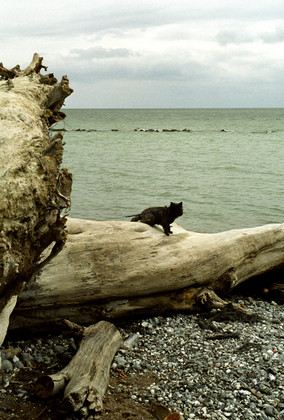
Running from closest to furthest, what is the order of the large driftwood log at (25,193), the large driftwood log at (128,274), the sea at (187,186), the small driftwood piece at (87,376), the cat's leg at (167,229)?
1. the large driftwood log at (25,193)
2. the small driftwood piece at (87,376)
3. the large driftwood log at (128,274)
4. the cat's leg at (167,229)
5. the sea at (187,186)

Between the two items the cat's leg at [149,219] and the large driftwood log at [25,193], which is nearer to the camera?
the large driftwood log at [25,193]

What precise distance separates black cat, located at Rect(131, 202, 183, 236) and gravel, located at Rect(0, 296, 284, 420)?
1.39 metres

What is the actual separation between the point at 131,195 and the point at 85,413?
13.1 m

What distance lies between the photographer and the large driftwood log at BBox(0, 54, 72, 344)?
3.78m

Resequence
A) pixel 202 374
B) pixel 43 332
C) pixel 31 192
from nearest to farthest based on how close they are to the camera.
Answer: pixel 31 192, pixel 202 374, pixel 43 332

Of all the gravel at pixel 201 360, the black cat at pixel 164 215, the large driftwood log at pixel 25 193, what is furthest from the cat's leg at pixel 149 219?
the large driftwood log at pixel 25 193

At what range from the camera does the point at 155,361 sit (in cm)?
538

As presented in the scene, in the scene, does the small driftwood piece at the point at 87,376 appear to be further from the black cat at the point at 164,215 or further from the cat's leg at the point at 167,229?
the black cat at the point at 164,215

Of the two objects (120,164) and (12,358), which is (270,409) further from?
(120,164)

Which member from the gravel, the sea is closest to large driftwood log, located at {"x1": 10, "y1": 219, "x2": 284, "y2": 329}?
the gravel

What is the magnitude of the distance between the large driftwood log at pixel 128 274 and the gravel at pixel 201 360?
288 mm

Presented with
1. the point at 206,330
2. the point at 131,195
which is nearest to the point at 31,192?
the point at 206,330

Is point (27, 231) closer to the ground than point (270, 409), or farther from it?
farther from it

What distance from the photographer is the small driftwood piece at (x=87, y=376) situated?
4.18 m
